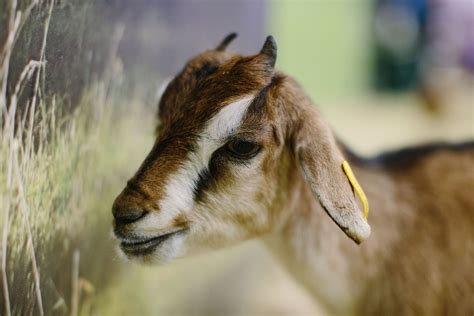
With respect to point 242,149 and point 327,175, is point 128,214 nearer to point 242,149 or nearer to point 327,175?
point 242,149

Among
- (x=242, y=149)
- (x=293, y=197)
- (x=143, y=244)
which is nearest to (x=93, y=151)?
(x=143, y=244)

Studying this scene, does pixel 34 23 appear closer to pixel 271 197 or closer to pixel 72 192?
pixel 72 192

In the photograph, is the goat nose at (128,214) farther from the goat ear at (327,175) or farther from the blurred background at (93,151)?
the goat ear at (327,175)

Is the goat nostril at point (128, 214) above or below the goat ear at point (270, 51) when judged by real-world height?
below

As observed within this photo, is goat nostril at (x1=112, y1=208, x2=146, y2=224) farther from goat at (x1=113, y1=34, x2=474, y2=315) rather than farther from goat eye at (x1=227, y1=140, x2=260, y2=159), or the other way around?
goat eye at (x1=227, y1=140, x2=260, y2=159)

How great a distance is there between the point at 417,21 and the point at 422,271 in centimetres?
908

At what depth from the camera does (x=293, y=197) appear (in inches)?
91.0

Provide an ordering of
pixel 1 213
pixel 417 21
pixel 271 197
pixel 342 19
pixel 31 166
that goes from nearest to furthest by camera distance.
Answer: pixel 1 213 < pixel 31 166 < pixel 271 197 < pixel 342 19 < pixel 417 21

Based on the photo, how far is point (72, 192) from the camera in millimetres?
2141

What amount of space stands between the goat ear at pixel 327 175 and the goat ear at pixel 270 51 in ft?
0.69

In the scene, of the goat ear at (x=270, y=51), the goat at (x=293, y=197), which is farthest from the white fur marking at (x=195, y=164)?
the goat ear at (x=270, y=51)

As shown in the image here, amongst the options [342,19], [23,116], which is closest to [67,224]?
[23,116]

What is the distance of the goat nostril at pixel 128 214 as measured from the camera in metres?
1.92

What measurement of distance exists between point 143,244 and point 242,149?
456 mm
